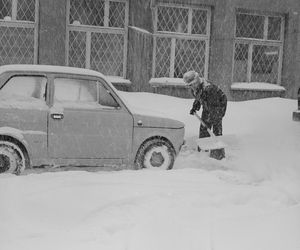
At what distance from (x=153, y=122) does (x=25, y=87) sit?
1.89m

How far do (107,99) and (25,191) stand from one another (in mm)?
2564

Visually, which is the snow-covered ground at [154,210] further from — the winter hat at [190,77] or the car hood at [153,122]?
the winter hat at [190,77]

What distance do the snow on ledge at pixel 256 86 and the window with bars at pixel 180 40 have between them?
1.00 m

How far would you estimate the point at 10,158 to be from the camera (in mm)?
7422

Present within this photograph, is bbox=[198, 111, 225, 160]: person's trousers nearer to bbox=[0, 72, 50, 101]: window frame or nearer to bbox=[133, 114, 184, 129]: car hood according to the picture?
bbox=[133, 114, 184, 129]: car hood

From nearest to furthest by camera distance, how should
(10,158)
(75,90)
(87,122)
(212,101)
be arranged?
(10,158), (87,122), (75,90), (212,101)

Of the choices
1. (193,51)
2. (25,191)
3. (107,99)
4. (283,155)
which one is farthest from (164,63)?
(25,191)

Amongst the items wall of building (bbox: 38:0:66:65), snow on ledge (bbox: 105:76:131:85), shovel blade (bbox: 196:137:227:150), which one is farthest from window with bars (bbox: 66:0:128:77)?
shovel blade (bbox: 196:137:227:150)

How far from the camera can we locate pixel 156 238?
14.7ft

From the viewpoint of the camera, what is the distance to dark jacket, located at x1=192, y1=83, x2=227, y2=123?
9.82 metres

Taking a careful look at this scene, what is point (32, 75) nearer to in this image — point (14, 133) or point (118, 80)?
point (14, 133)

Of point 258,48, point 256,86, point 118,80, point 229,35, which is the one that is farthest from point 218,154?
point 258,48

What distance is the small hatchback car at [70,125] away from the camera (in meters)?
7.54

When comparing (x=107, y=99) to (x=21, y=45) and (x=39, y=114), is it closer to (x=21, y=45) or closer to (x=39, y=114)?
(x=39, y=114)
